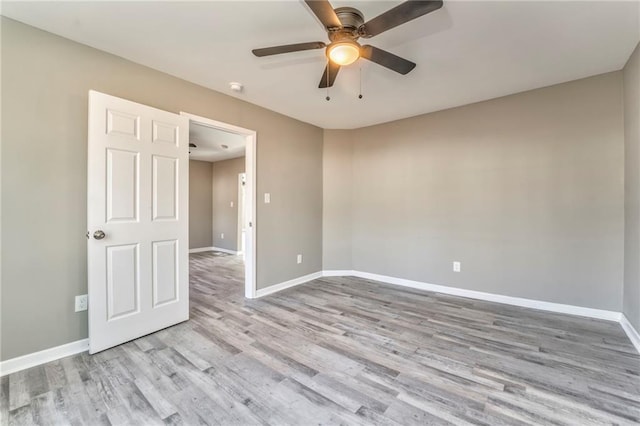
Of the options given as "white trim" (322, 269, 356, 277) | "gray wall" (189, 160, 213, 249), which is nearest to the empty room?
"white trim" (322, 269, 356, 277)

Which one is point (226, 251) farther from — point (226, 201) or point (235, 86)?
point (235, 86)

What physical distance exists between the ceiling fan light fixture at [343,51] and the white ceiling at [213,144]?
7.98 feet

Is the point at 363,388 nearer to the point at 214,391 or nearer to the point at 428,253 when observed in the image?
the point at 214,391

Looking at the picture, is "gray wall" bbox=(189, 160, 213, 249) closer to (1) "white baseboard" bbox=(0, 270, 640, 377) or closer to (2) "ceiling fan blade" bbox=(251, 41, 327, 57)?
(1) "white baseboard" bbox=(0, 270, 640, 377)

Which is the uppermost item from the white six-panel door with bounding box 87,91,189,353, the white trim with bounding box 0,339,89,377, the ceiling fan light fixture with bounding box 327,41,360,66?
the ceiling fan light fixture with bounding box 327,41,360,66

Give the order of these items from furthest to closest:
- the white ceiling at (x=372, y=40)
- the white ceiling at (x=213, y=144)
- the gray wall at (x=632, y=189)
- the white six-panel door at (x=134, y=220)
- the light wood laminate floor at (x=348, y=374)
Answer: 1. the white ceiling at (x=213, y=144)
2. the gray wall at (x=632, y=189)
3. the white six-panel door at (x=134, y=220)
4. the white ceiling at (x=372, y=40)
5. the light wood laminate floor at (x=348, y=374)

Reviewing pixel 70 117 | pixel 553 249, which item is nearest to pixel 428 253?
pixel 553 249

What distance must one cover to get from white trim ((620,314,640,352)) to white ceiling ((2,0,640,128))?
2357mm

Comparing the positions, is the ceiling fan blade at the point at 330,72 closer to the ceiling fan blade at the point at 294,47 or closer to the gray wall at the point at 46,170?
the ceiling fan blade at the point at 294,47

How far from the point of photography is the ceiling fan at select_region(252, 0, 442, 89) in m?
1.43

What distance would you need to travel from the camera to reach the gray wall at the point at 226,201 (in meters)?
6.93

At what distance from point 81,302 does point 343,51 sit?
109 inches

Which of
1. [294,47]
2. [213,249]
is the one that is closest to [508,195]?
[294,47]

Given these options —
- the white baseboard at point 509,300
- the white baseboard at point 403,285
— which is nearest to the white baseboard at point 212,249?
the white baseboard at point 403,285
